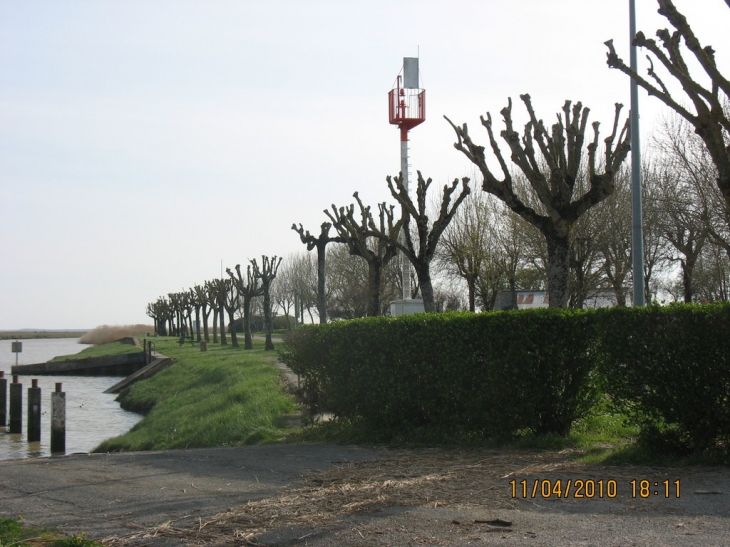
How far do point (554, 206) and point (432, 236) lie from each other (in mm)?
6803

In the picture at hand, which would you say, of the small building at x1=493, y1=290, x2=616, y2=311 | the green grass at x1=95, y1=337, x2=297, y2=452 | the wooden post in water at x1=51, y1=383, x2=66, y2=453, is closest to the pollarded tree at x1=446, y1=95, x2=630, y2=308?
the green grass at x1=95, y1=337, x2=297, y2=452

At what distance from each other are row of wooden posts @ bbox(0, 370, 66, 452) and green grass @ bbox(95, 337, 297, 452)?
1.28 meters

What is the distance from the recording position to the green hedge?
8.47 m

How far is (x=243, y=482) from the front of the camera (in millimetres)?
8625

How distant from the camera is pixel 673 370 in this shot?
873 centimetres

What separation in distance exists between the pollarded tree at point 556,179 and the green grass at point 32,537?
844 centimetres

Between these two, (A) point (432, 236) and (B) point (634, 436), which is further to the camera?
(A) point (432, 236)

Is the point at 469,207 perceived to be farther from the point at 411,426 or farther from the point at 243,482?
the point at 243,482

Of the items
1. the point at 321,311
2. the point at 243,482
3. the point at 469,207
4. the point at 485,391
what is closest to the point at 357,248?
the point at 321,311

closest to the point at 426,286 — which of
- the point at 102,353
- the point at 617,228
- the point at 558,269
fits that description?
the point at 558,269

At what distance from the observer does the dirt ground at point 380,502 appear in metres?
5.88

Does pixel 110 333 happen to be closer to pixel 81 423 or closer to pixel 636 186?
pixel 81 423

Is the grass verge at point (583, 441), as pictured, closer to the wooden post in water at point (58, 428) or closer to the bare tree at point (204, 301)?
the wooden post in water at point (58, 428)

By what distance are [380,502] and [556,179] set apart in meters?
6.98
